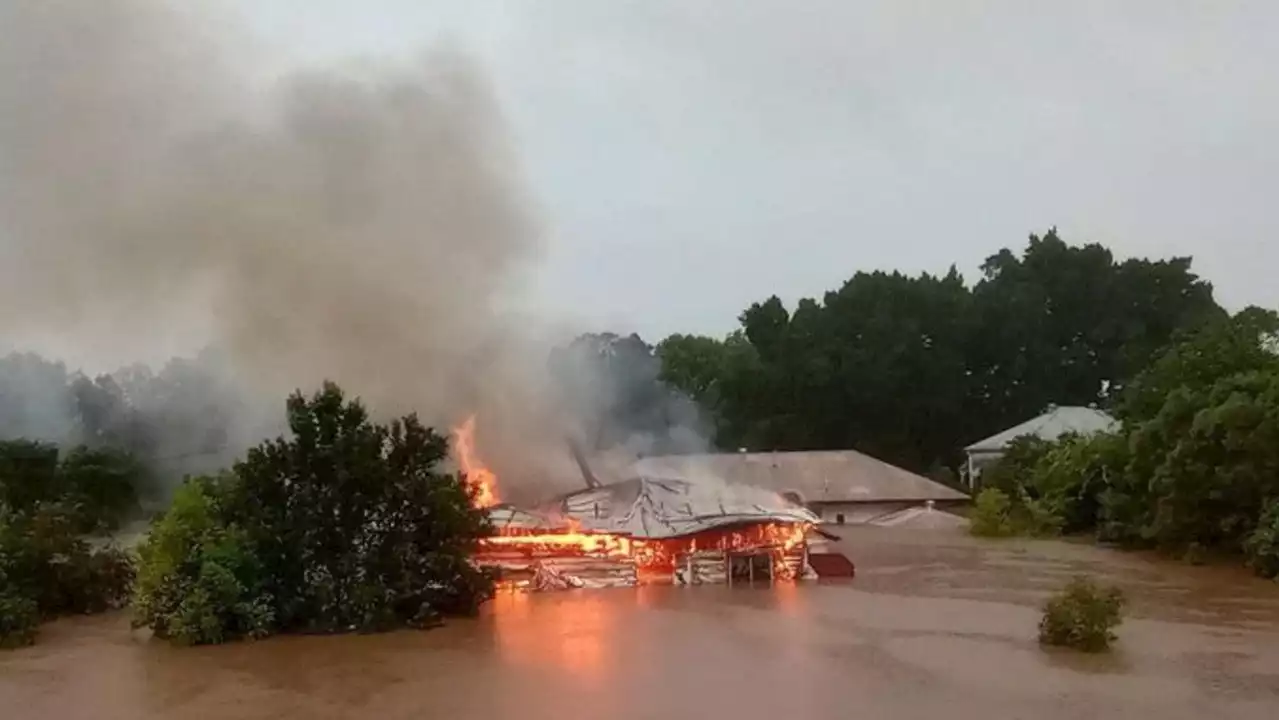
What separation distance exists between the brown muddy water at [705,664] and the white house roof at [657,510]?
1.60m

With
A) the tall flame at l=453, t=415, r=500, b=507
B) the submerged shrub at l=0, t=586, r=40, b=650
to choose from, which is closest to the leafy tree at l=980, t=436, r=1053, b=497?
the tall flame at l=453, t=415, r=500, b=507

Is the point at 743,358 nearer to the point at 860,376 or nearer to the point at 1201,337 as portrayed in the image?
the point at 860,376

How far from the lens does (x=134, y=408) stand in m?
43.8

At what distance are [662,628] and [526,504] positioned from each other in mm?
9453

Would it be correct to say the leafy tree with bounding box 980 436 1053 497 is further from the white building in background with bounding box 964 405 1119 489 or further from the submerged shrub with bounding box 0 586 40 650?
the submerged shrub with bounding box 0 586 40 650

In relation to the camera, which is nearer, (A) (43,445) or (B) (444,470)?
(B) (444,470)

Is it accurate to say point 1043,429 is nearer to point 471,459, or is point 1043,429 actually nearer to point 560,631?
point 471,459

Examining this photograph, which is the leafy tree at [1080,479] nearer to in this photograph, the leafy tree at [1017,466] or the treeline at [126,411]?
the leafy tree at [1017,466]

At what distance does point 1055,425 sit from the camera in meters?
55.6

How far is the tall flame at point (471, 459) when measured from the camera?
28312 mm

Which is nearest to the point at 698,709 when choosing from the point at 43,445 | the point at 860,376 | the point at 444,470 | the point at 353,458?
the point at 353,458

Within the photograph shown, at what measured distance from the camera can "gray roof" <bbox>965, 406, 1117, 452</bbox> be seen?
54.8 m

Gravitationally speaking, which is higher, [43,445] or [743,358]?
[743,358]

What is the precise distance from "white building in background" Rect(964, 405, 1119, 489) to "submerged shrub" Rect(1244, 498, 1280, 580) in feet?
87.3
